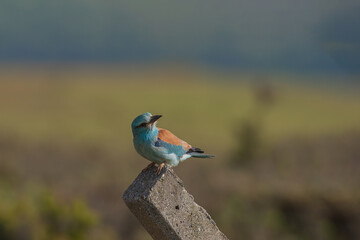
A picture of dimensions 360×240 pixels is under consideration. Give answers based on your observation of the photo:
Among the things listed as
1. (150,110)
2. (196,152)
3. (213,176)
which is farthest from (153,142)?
(150,110)

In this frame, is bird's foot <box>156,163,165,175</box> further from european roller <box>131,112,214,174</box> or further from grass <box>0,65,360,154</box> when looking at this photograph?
grass <box>0,65,360,154</box>

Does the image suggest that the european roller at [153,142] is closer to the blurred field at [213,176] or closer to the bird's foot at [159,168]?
the bird's foot at [159,168]

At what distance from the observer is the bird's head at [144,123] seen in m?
5.14

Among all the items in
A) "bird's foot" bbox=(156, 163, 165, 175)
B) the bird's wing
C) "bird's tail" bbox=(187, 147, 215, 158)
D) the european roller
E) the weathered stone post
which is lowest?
the weathered stone post

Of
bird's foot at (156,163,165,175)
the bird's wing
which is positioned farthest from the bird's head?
bird's foot at (156,163,165,175)

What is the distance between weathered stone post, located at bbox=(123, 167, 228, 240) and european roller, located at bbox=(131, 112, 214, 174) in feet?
0.50

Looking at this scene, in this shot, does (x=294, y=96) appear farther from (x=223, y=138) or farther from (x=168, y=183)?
(x=168, y=183)

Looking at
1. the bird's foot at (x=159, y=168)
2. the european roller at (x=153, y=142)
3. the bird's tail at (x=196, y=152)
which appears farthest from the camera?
the bird's tail at (x=196, y=152)

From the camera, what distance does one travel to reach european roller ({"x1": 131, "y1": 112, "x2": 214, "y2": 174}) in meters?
5.16

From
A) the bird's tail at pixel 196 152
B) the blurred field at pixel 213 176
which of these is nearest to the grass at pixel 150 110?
the blurred field at pixel 213 176

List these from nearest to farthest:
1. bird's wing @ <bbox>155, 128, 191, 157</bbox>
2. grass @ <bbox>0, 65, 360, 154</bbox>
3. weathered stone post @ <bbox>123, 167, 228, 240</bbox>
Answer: weathered stone post @ <bbox>123, 167, 228, 240</bbox> → bird's wing @ <bbox>155, 128, 191, 157</bbox> → grass @ <bbox>0, 65, 360, 154</bbox>

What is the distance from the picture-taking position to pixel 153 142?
17.3 ft

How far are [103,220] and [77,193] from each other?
9.20 feet

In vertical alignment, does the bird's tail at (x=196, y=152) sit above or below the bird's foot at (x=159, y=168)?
above
